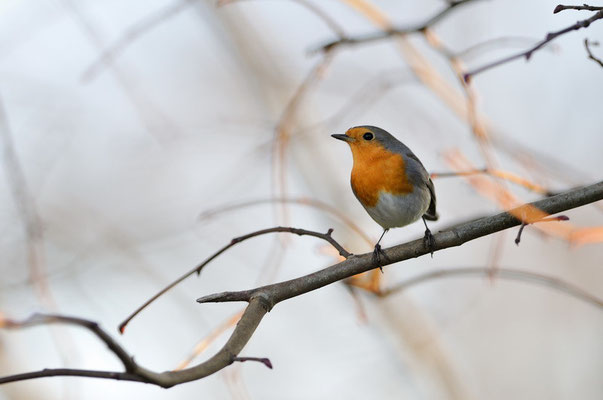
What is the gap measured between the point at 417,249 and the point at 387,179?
1.13 m

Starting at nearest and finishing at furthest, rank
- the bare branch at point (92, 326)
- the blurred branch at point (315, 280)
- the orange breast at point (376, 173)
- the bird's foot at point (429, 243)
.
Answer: the bare branch at point (92, 326)
the blurred branch at point (315, 280)
the bird's foot at point (429, 243)
the orange breast at point (376, 173)

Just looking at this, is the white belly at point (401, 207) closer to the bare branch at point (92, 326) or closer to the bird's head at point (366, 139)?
the bird's head at point (366, 139)

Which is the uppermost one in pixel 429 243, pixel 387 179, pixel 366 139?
pixel 366 139

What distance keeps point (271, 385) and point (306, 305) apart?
1.01 metres

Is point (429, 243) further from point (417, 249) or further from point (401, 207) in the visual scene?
point (401, 207)

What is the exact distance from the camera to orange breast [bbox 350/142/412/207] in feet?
10.5

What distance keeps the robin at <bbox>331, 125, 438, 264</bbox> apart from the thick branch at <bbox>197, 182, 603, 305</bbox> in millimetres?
1097

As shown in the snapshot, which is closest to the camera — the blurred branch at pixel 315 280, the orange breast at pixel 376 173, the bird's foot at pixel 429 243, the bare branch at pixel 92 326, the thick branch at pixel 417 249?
the bare branch at pixel 92 326

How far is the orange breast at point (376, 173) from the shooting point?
3.21 meters

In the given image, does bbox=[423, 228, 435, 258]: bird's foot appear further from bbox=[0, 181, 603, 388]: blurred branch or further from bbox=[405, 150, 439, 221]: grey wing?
bbox=[405, 150, 439, 221]: grey wing

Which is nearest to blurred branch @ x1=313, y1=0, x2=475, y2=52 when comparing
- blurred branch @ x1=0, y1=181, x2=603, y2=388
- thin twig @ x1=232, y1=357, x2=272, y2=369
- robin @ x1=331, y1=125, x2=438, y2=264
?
robin @ x1=331, y1=125, x2=438, y2=264

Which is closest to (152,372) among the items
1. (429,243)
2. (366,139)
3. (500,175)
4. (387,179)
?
(429,243)

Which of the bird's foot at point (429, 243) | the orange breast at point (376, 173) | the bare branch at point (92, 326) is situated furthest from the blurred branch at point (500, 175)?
the bare branch at point (92, 326)

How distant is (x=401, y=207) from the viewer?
127 inches
